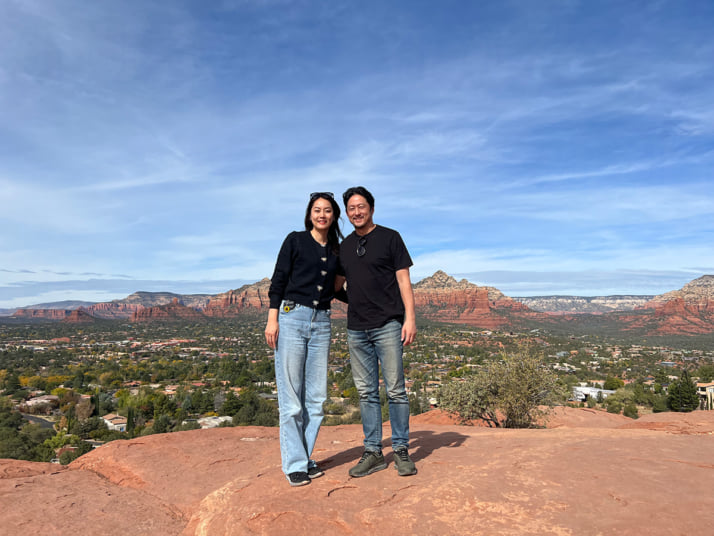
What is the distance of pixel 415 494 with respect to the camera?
3.70m

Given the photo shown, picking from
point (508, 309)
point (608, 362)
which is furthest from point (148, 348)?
point (508, 309)

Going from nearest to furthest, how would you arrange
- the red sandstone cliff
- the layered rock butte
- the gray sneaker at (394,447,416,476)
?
the layered rock butte → the gray sneaker at (394,447,416,476) → the red sandstone cliff

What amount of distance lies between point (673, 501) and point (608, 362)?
87683 millimetres

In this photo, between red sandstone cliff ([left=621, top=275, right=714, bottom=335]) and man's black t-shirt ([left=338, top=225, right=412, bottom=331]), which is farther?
red sandstone cliff ([left=621, top=275, right=714, bottom=335])

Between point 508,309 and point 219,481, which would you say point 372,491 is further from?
point 508,309

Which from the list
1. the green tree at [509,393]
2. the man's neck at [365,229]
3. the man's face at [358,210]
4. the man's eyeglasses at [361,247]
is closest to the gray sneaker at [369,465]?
the man's eyeglasses at [361,247]

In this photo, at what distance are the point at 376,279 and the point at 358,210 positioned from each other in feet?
2.38

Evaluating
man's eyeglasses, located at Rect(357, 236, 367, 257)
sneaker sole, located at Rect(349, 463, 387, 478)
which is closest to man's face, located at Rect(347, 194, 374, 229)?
man's eyeglasses, located at Rect(357, 236, 367, 257)

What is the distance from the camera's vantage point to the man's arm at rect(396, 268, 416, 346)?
14.0 feet

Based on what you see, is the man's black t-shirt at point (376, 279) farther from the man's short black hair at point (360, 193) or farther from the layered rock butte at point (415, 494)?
the layered rock butte at point (415, 494)

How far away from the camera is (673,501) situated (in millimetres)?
3229

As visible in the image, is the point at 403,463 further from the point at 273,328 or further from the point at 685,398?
the point at 685,398

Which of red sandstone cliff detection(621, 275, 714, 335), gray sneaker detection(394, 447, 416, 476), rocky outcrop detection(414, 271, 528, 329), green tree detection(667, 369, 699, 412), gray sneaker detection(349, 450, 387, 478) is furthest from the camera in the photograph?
rocky outcrop detection(414, 271, 528, 329)

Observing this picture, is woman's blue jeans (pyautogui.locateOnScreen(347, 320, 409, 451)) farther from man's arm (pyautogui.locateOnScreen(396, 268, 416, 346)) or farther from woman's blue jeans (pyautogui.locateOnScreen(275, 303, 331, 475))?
woman's blue jeans (pyautogui.locateOnScreen(275, 303, 331, 475))
